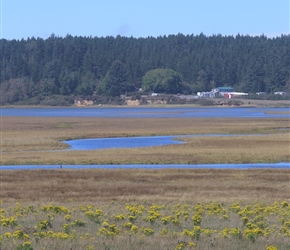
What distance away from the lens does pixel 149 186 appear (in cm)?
3080

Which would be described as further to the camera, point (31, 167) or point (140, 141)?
point (140, 141)

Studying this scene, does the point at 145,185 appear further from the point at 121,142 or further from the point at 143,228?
the point at 121,142

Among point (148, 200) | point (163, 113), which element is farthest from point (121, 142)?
point (163, 113)

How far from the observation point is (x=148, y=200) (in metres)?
26.1

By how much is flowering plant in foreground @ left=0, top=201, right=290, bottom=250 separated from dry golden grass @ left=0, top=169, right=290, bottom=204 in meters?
4.24

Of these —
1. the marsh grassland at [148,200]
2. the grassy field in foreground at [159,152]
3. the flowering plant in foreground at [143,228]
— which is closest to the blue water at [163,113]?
the grassy field in foreground at [159,152]

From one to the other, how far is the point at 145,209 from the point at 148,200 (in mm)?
4459

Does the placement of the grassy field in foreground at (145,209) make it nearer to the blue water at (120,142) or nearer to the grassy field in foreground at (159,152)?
the grassy field in foreground at (159,152)

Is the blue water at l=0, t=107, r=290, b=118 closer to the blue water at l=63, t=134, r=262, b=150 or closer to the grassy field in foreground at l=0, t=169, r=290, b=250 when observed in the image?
the blue water at l=63, t=134, r=262, b=150

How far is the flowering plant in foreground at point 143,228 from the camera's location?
15008mm

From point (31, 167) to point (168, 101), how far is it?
6018 inches

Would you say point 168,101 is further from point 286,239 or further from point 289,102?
point 286,239

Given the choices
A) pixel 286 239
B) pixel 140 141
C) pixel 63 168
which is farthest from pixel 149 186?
pixel 140 141

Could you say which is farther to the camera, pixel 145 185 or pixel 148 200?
pixel 145 185
